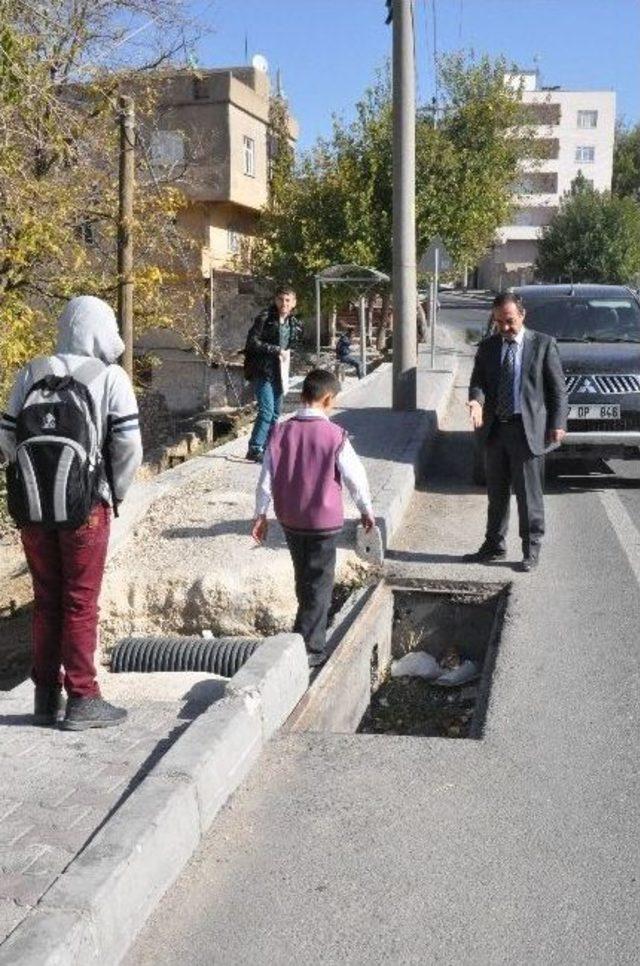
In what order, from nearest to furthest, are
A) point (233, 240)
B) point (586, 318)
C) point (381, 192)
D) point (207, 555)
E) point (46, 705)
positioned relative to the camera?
point (46, 705)
point (207, 555)
point (586, 318)
point (381, 192)
point (233, 240)

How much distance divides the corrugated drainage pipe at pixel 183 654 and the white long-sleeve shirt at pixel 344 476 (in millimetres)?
832

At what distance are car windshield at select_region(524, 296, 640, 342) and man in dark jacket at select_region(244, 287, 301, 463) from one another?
292 cm

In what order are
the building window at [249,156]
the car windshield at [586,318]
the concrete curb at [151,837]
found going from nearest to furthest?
the concrete curb at [151,837] < the car windshield at [586,318] < the building window at [249,156]

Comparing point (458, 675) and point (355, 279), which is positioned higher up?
point (355, 279)

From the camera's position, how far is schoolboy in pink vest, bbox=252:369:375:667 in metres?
5.77

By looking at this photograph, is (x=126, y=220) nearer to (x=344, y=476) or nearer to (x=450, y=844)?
(x=344, y=476)

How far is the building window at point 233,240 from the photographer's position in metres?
38.4

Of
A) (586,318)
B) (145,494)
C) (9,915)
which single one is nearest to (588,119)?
(586,318)

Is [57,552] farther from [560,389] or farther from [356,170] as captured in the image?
[356,170]

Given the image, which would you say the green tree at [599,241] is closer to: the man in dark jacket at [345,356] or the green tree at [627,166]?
the green tree at [627,166]

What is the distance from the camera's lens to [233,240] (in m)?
38.7

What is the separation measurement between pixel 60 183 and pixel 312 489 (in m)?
11.4

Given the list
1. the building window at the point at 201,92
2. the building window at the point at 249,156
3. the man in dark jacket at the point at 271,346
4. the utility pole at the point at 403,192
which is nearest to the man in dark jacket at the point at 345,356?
the utility pole at the point at 403,192

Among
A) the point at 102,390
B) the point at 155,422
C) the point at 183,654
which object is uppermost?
the point at 102,390
